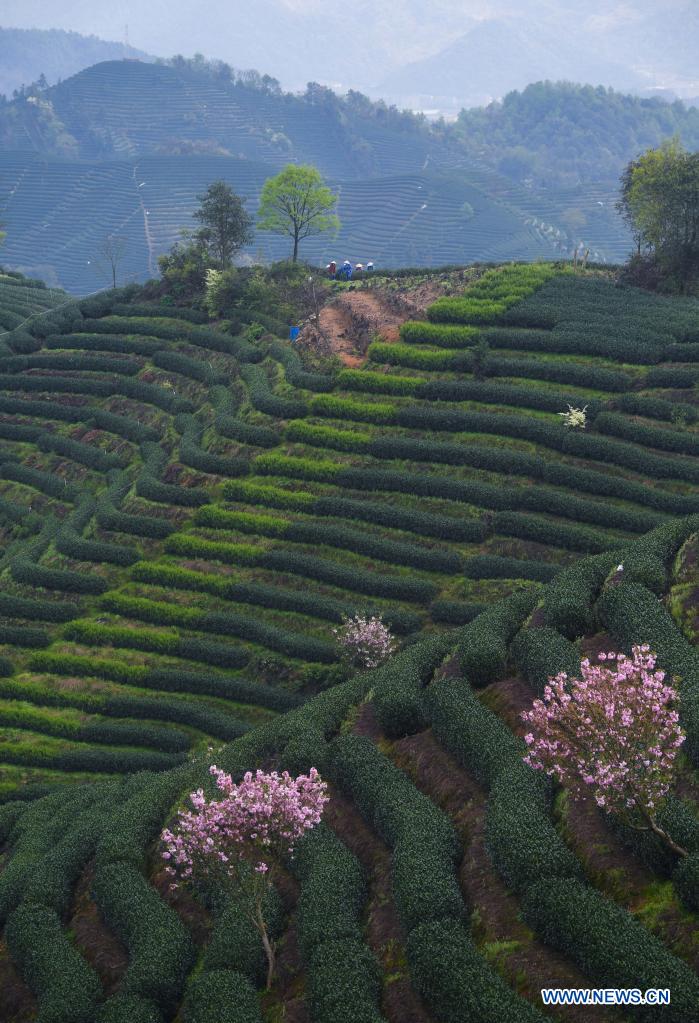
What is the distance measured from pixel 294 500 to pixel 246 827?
3246 centimetres

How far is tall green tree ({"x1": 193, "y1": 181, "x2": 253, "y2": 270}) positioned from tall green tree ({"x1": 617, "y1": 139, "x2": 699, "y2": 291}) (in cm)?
3065

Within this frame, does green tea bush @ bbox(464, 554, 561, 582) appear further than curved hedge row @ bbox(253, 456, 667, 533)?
No

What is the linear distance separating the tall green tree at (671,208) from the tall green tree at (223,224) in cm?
3065

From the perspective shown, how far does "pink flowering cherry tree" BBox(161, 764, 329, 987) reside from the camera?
83.3 ft

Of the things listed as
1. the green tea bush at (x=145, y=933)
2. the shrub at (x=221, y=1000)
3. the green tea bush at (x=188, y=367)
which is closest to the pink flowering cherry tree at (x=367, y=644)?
the green tea bush at (x=145, y=933)

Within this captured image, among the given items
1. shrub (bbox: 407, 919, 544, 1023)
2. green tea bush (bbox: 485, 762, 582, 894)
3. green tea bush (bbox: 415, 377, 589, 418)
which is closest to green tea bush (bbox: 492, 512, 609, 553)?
green tea bush (bbox: 415, 377, 589, 418)

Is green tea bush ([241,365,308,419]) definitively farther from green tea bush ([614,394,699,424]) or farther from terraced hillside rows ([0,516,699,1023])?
terraced hillside rows ([0,516,699,1023])

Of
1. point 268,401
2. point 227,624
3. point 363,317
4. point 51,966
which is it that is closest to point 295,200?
point 363,317

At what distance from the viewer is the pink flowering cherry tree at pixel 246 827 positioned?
999 inches

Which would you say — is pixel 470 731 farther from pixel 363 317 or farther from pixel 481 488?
pixel 363 317

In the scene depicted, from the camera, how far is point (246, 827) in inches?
1004

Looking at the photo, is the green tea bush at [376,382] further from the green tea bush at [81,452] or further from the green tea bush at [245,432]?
the green tea bush at [81,452]

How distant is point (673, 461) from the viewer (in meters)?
51.6

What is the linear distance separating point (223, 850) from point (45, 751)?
73.1ft
